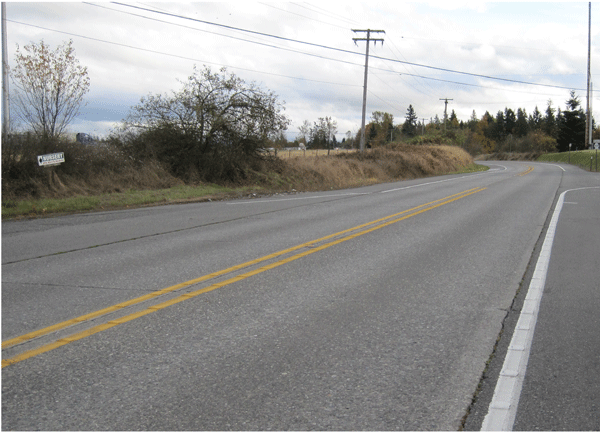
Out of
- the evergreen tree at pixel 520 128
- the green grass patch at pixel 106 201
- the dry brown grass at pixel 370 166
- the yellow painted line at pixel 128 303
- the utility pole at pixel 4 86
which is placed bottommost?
the green grass patch at pixel 106 201

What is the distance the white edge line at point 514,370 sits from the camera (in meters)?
3.23

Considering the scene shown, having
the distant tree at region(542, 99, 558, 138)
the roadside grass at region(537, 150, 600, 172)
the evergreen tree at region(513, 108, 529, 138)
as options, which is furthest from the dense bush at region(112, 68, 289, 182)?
the evergreen tree at region(513, 108, 529, 138)

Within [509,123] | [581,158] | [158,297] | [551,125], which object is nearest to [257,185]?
[158,297]

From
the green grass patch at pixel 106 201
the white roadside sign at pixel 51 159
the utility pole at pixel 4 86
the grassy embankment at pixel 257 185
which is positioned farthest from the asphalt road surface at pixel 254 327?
the utility pole at pixel 4 86

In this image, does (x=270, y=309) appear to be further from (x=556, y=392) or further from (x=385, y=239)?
(x=385, y=239)

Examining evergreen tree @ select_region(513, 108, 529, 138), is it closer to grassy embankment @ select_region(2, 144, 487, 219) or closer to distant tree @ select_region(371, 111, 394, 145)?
distant tree @ select_region(371, 111, 394, 145)

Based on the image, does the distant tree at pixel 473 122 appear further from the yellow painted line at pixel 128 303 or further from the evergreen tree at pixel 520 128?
the yellow painted line at pixel 128 303

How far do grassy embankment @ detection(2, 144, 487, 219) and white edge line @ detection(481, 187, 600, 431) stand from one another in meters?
12.9

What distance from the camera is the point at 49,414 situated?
10.6 feet

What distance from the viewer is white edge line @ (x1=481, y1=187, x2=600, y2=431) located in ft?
10.6

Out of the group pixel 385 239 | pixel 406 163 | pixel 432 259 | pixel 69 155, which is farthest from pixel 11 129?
pixel 406 163

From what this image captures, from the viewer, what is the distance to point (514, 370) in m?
3.94

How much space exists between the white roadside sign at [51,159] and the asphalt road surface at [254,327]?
22.3 feet

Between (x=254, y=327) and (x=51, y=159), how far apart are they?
1431cm
